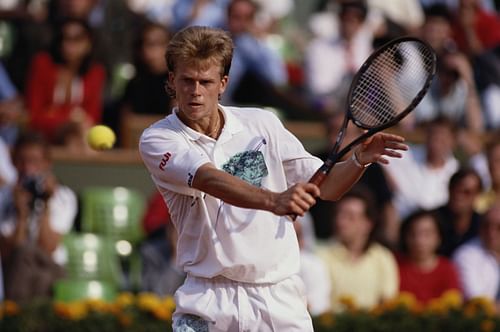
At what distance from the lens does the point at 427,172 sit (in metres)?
12.0

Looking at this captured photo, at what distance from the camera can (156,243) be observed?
1062 cm

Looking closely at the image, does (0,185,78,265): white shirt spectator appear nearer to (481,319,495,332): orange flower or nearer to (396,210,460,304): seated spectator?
(396,210,460,304): seated spectator

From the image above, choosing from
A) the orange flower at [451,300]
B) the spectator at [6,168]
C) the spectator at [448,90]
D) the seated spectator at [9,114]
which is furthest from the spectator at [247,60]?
the orange flower at [451,300]

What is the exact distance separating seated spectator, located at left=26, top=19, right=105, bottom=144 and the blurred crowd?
0.01m

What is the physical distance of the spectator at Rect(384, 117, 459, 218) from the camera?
1195 cm

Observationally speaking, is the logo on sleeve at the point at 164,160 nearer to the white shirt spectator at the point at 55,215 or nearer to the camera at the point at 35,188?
the white shirt spectator at the point at 55,215

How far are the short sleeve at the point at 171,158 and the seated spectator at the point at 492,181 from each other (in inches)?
251

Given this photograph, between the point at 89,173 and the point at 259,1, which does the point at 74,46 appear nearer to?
the point at 89,173

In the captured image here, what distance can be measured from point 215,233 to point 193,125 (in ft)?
1.62

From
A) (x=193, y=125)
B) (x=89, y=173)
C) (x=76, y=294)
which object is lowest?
(x=76, y=294)

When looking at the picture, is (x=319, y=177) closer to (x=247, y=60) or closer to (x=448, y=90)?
(x=247, y=60)

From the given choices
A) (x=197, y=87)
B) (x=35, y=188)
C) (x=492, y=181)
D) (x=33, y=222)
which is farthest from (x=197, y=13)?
(x=197, y=87)

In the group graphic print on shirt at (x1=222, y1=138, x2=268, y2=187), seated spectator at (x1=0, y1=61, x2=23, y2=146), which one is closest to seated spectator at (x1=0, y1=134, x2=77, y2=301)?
seated spectator at (x1=0, y1=61, x2=23, y2=146)

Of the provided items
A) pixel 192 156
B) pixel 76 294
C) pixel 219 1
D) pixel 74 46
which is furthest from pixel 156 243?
pixel 192 156
